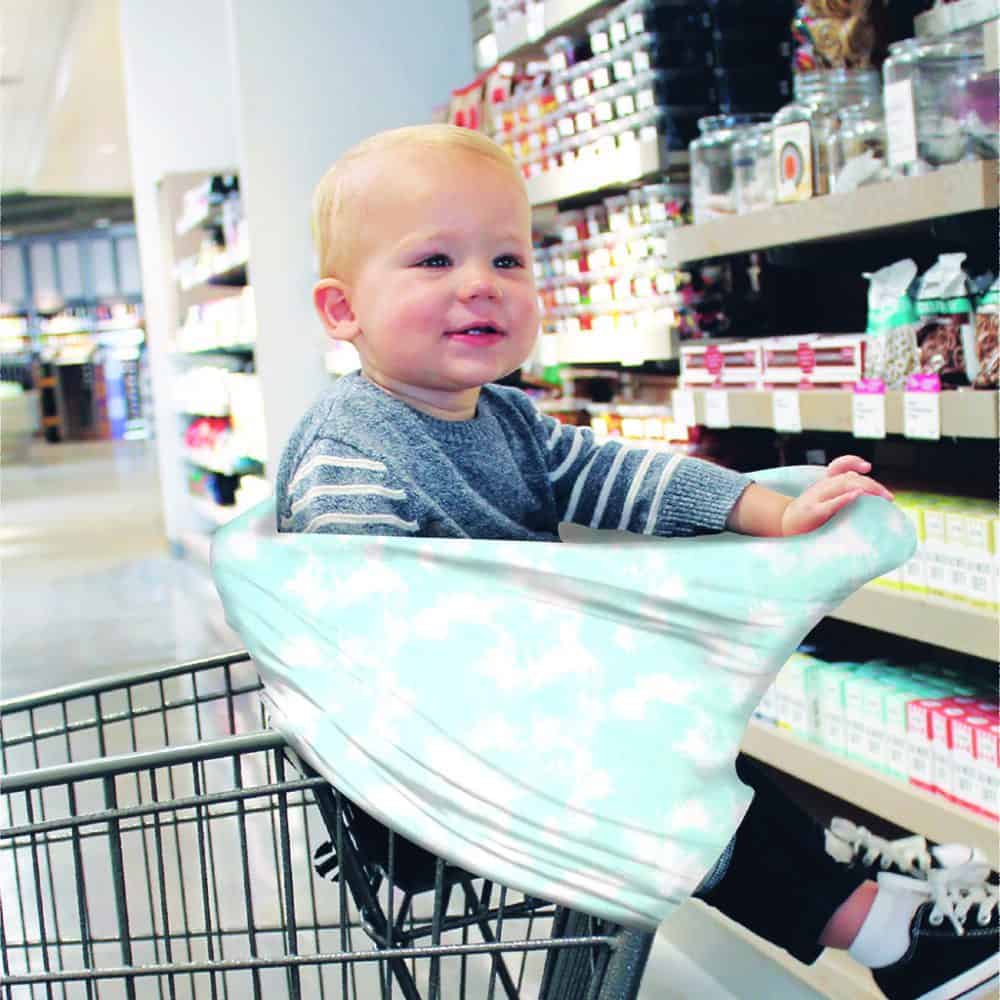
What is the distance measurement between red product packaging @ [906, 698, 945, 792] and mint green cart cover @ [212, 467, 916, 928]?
1378 millimetres

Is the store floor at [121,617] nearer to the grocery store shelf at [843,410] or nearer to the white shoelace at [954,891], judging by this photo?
the white shoelace at [954,891]

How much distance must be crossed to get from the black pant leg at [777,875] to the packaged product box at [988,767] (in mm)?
604

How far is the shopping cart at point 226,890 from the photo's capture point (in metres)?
1.16

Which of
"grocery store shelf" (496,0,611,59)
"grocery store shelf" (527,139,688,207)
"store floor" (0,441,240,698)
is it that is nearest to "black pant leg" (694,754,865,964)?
"grocery store shelf" (527,139,688,207)

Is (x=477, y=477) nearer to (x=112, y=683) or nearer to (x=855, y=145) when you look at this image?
(x=112, y=683)

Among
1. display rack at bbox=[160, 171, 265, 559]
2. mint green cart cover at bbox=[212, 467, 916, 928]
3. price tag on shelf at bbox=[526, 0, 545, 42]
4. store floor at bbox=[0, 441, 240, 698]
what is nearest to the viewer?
mint green cart cover at bbox=[212, 467, 916, 928]

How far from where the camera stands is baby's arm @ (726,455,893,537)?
121cm

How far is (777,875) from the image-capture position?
5.35 feet

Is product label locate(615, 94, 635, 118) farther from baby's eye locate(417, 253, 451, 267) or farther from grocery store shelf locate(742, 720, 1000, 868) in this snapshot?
baby's eye locate(417, 253, 451, 267)

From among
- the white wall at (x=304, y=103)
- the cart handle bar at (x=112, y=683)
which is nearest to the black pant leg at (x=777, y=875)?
the cart handle bar at (x=112, y=683)

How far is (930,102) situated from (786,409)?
2.03 feet

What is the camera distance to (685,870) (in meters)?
1.06

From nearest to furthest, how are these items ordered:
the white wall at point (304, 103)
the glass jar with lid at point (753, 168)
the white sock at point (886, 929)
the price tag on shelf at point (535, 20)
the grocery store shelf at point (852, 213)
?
the white sock at point (886, 929)
the grocery store shelf at point (852, 213)
the glass jar with lid at point (753, 168)
the price tag on shelf at point (535, 20)
the white wall at point (304, 103)

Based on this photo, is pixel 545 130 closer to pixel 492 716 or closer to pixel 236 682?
pixel 236 682
